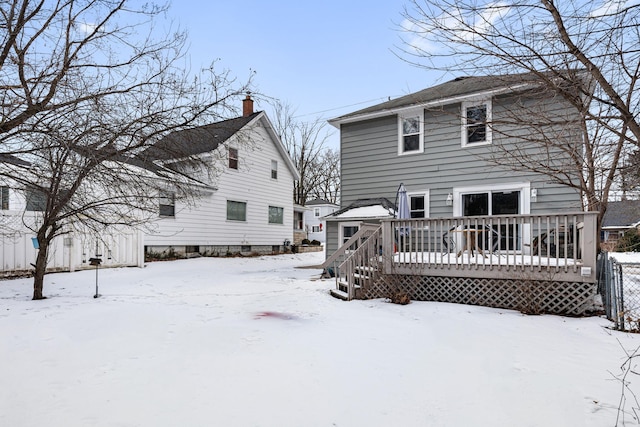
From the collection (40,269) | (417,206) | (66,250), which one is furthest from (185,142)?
(417,206)

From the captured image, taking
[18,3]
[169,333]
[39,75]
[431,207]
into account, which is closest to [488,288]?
[431,207]

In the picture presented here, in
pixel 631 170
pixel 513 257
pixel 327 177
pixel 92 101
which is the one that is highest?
pixel 327 177

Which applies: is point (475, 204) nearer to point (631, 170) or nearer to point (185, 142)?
point (631, 170)

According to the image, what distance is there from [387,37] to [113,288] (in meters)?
7.67

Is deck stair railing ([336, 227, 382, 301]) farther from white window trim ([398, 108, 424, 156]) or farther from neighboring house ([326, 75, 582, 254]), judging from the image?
white window trim ([398, 108, 424, 156])

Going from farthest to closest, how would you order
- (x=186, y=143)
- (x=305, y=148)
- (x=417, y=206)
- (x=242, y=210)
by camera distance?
(x=305, y=148), (x=242, y=210), (x=417, y=206), (x=186, y=143)

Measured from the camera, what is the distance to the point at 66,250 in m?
10.4

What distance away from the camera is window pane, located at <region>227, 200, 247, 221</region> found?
18.3 metres

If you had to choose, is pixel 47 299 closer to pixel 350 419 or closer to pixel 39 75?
pixel 39 75

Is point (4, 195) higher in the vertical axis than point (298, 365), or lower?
higher

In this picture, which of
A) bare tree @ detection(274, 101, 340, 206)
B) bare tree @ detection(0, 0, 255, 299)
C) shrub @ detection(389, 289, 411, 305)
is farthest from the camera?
bare tree @ detection(274, 101, 340, 206)

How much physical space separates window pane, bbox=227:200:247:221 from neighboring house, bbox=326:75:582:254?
24.4 ft

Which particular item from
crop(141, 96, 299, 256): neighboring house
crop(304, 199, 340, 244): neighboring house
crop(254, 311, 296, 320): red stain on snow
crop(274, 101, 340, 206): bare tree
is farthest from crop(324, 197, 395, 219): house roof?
crop(304, 199, 340, 244): neighboring house

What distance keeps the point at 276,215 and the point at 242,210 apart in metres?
2.95
